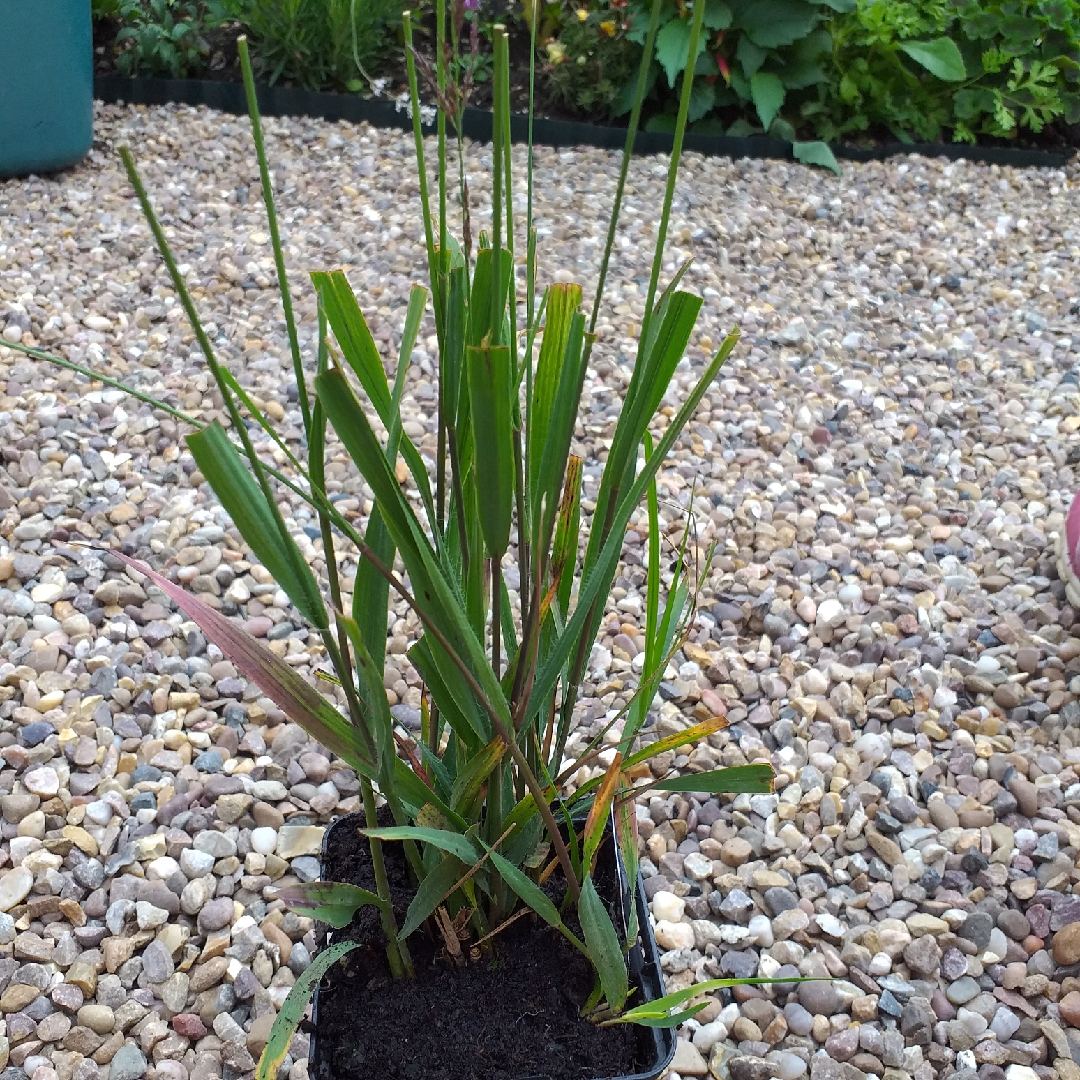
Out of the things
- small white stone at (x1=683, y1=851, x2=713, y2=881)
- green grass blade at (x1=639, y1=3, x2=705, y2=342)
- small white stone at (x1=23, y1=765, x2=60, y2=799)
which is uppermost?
green grass blade at (x1=639, y1=3, x2=705, y2=342)

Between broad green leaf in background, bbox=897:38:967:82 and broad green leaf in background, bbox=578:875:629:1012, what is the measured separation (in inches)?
130

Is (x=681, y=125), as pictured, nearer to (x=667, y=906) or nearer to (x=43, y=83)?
(x=667, y=906)

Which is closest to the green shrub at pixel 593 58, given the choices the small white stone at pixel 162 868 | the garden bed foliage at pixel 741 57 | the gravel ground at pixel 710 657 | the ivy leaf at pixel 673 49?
the garden bed foliage at pixel 741 57

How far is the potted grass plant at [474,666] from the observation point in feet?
1.76

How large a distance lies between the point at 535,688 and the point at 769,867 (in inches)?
26.4

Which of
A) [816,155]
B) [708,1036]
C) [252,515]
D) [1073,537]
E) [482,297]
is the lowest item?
[708,1036]

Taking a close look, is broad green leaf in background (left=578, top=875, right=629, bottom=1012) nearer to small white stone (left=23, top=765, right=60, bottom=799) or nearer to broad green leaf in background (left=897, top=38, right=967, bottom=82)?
small white stone (left=23, top=765, right=60, bottom=799)

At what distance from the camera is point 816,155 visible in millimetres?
3162

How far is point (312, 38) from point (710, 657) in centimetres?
259

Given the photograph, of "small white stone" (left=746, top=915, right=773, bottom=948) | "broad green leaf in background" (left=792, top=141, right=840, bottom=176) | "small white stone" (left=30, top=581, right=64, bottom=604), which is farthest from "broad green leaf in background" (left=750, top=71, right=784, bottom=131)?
"small white stone" (left=746, top=915, right=773, bottom=948)

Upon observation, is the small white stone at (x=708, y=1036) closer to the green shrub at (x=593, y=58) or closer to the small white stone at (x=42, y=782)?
the small white stone at (x=42, y=782)

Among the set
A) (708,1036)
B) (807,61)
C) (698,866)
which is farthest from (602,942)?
(807,61)

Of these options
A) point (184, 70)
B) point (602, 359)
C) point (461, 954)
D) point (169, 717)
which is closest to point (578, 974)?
point (461, 954)

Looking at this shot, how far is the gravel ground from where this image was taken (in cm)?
106
